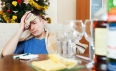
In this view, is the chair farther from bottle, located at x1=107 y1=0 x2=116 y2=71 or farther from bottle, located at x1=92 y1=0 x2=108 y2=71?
bottle, located at x1=107 y1=0 x2=116 y2=71

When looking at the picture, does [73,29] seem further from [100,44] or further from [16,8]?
[16,8]

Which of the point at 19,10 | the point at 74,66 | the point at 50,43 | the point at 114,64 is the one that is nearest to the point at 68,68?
the point at 74,66

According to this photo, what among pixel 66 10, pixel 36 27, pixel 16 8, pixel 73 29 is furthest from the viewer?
pixel 66 10

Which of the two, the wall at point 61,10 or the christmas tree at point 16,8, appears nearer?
the christmas tree at point 16,8

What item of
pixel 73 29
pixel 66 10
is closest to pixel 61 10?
pixel 66 10

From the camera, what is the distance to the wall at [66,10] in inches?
135

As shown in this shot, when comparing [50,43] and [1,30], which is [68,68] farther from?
[1,30]

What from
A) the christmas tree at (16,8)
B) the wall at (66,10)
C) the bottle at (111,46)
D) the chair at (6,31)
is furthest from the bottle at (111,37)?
the wall at (66,10)

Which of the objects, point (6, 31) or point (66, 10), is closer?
point (6, 31)

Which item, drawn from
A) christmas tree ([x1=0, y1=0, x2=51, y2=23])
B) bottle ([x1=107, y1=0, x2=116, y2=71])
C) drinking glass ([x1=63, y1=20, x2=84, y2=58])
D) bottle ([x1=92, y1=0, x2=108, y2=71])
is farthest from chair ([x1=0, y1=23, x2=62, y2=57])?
bottle ([x1=107, y1=0, x2=116, y2=71])

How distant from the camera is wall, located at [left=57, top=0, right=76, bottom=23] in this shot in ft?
11.2

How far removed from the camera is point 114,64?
411 mm

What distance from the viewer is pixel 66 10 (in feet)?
11.3

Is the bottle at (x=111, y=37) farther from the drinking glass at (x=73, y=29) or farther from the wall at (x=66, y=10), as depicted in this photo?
the wall at (x=66, y=10)
